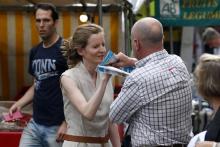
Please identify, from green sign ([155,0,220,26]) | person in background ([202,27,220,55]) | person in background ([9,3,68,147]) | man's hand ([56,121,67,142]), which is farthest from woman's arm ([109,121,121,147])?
person in background ([202,27,220,55])

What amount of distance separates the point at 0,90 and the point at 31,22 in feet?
3.52

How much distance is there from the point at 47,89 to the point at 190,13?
5885 mm

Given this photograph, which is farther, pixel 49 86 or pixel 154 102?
pixel 49 86

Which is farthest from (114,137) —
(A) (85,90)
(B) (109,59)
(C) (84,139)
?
(B) (109,59)

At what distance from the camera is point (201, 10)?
10.4m

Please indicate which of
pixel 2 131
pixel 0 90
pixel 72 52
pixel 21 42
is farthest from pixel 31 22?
pixel 72 52

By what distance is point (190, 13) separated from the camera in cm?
1045

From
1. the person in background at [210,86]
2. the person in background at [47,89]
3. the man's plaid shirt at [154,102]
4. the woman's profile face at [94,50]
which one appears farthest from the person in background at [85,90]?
the person in background at [210,86]

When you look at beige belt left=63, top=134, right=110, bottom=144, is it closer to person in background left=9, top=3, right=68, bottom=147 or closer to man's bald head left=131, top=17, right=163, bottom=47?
person in background left=9, top=3, right=68, bottom=147

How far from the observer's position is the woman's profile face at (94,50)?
4.21 meters

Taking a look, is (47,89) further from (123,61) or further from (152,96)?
(152,96)

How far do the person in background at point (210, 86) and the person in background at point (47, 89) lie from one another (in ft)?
6.07

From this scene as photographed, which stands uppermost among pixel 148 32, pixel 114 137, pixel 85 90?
pixel 148 32

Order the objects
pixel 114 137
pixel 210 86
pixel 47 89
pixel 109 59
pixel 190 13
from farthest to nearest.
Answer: pixel 190 13, pixel 47 89, pixel 114 137, pixel 109 59, pixel 210 86
